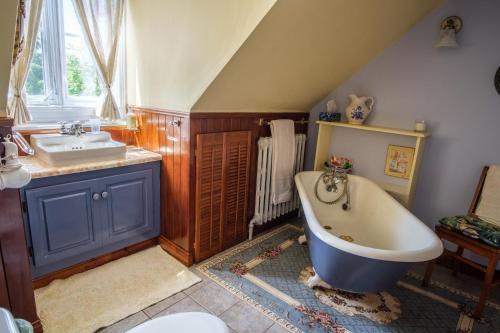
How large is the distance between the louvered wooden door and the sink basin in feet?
2.10

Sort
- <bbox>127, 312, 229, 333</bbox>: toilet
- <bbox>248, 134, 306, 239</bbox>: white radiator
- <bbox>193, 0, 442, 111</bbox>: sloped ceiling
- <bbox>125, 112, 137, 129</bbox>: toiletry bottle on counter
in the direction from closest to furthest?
<bbox>127, 312, 229, 333</bbox>: toilet
<bbox>193, 0, 442, 111</bbox>: sloped ceiling
<bbox>125, 112, 137, 129</bbox>: toiletry bottle on counter
<bbox>248, 134, 306, 239</bbox>: white radiator

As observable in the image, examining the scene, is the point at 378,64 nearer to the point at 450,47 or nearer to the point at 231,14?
the point at 450,47

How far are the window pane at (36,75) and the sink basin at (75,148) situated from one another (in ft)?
1.14

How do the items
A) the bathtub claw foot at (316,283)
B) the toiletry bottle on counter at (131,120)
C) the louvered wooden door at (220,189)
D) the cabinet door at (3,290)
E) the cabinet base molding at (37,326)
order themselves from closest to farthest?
the cabinet door at (3,290)
the cabinet base molding at (37,326)
the bathtub claw foot at (316,283)
the louvered wooden door at (220,189)
the toiletry bottle on counter at (131,120)

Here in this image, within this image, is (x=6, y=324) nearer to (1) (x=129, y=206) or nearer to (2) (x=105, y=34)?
(1) (x=129, y=206)

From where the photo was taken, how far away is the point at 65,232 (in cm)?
198

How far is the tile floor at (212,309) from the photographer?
1.76m

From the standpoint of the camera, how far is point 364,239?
253cm

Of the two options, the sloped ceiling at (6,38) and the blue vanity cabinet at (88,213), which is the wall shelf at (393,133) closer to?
the blue vanity cabinet at (88,213)

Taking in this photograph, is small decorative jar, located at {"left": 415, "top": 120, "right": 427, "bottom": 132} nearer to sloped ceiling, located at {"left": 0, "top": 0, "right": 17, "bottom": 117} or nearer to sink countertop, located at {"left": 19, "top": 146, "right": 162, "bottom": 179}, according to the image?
sink countertop, located at {"left": 19, "top": 146, "right": 162, "bottom": 179}

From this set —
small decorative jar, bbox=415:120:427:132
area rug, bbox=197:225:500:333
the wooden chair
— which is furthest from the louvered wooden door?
the wooden chair

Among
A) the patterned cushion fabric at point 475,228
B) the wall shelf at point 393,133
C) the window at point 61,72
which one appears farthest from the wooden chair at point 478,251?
the window at point 61,72

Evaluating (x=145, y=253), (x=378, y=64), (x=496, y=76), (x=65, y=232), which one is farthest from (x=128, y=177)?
(x=496, y=76)

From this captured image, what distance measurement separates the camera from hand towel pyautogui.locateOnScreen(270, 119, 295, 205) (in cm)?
269
